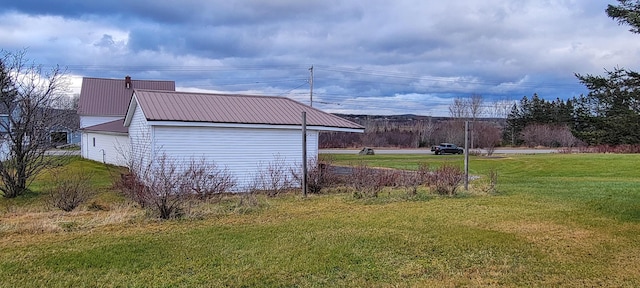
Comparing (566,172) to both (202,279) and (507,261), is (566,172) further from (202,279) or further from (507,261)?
(202,279)

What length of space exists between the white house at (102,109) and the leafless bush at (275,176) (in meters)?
14.0

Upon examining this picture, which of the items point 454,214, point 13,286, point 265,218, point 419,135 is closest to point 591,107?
point 454,214

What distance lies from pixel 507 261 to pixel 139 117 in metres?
13.4

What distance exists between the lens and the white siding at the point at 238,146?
13.9m

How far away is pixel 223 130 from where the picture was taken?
47.9 feet

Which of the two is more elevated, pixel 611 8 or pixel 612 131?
pixel 611 8

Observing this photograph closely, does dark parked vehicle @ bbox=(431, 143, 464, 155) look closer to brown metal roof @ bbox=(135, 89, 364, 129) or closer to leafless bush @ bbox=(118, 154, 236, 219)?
brown metal roof @ bbox=(135, 89, 364, 129)

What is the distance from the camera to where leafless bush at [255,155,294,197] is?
14211 mm

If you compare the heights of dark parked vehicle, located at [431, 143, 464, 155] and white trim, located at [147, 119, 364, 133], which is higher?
white trim, located at [147, 119, 364, 133]

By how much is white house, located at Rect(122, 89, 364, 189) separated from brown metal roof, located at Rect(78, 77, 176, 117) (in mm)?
17200

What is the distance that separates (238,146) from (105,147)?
15.2 metres

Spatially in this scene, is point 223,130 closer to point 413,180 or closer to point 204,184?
point 204,184

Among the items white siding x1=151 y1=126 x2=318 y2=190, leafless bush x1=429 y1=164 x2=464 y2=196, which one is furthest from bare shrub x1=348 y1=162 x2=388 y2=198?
white siding x1=151 y1=126 x2=318 y2=190

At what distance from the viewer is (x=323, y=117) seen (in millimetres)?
16953
